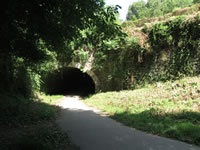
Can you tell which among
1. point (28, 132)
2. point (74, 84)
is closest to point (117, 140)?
point (28, 132)

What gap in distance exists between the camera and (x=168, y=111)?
17.4 ft

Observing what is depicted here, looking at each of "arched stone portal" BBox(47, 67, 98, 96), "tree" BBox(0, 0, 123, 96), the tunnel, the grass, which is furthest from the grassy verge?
"arched stone portal" BBox(47, 67, 98, 96)

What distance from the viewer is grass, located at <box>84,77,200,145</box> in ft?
12.9

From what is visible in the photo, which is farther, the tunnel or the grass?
the tunnel

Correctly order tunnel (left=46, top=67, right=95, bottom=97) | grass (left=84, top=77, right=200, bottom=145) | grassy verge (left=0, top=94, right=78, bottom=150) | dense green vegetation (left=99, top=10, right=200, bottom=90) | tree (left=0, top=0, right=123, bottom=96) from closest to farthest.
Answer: grassy verge (left=0, top=94, right=78, bottom=150) < tree (left=0, top=0, right=123, bottom=96) < grass (left=84, top=77, right=200, bottom=145) < dense green vegetation (left=99, top=10, right=200, bottom=90) < tunnel (left=46, top=67, right=95, bottom=97)

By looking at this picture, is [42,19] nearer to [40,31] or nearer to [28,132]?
[40,31]

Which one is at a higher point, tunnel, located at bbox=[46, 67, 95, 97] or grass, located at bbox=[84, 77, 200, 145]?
tunnel, located at bbox=[46, 67, 95, 97]

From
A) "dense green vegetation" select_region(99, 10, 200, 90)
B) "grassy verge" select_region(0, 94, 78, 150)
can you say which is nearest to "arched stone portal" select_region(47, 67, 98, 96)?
"dense green vegetation" select_region(99, 10, 200, 90)

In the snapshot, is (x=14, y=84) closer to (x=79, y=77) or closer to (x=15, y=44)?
(x=15, y=44)

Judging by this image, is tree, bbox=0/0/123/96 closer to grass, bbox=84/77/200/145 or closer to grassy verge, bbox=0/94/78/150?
grassy verge, bbox=0/94/78/150

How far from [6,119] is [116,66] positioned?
8.13 meters

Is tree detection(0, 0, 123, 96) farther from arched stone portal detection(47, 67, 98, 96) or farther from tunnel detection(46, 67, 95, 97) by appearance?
arched stone portal detection(47, 67, 98, 96)

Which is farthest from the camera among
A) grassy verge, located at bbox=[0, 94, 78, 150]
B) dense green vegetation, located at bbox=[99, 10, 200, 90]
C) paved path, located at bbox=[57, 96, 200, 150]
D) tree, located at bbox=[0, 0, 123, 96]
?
dense green vegetation, located at bbox=[99, 10, 200, 90]

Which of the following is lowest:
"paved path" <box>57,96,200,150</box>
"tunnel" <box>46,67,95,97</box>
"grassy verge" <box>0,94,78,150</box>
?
"paved path" <box>57,96,200,150</box>
